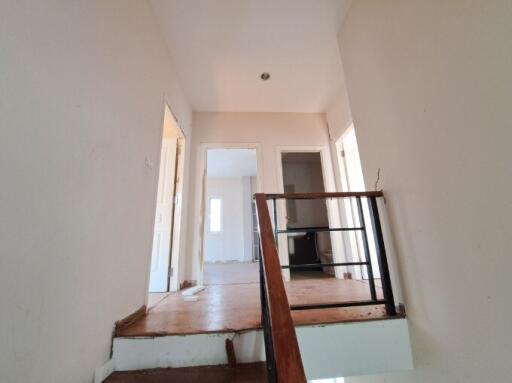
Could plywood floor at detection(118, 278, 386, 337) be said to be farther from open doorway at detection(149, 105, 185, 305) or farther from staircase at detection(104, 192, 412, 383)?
open doorway at detection(149, 105, 185, 305)

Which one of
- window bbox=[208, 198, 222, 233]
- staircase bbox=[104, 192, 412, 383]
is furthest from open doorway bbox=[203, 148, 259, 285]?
staircase bbox=[104, 192, 412, 383]

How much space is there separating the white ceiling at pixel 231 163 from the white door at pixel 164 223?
2.23 m

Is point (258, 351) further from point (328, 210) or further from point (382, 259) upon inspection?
point (328, 210)

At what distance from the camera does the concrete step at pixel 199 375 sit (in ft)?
3.58

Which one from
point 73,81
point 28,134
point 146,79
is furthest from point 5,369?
point 146,79

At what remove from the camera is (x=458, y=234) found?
102 centimetres

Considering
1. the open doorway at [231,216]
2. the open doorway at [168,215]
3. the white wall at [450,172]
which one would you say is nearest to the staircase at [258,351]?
the white wall at [450,172]

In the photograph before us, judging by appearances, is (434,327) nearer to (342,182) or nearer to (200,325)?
(200,325)

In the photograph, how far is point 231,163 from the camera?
6.27 meters

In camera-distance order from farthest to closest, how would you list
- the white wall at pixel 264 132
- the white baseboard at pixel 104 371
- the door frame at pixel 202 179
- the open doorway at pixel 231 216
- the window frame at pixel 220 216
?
1. the window frame at pixel 220 216
2. the open doorway at pixel 231 216
3. the white wall at pixel 264 132
4. the door frame at pixel 202 179
5. the white baseboard at pixel 104 371

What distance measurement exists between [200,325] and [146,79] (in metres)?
1.94

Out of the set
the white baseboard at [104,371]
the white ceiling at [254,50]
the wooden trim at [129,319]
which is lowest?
the white baseboard at [104,371]

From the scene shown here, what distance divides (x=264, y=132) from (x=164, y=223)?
203cm

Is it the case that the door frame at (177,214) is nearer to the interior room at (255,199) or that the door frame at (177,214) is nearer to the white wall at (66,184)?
the interior room at (255,199)
